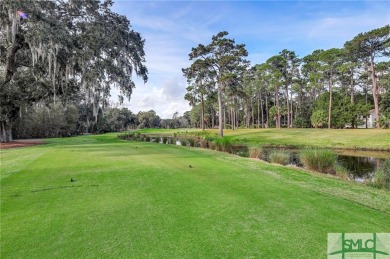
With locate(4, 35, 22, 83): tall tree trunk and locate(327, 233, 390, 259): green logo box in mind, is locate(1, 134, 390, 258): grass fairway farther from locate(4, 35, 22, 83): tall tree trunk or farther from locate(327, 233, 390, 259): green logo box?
locate(4, 35, 22, 83): tall tree trunk

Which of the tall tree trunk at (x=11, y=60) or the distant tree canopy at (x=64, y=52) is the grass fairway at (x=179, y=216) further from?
the tall tree trunk at (x=11, y=60)

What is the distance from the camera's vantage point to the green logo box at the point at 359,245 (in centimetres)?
295

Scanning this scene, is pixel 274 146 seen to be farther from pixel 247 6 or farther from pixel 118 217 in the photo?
pixel 118 217

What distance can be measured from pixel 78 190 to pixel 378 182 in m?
9.28

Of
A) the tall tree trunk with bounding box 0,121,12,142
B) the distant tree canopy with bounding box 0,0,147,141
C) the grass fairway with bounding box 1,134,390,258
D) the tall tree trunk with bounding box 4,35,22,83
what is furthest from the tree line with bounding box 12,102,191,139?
the grass fairway with bounding box 1,134,390,258

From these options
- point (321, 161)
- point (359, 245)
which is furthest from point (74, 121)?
point (359, 245)

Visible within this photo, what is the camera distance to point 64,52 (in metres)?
18.3

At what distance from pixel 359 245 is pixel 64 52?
20.4 m

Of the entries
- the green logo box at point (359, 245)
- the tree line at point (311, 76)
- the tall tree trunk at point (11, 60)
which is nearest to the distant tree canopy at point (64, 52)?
the tall tree trunk at point (11, 60)

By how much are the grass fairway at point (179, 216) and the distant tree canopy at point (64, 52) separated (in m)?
13.2

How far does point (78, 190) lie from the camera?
580 centimetres

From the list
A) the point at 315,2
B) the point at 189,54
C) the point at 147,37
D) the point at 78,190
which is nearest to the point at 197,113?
the point at 189,54

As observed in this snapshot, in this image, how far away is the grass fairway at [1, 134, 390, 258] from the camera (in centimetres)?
306

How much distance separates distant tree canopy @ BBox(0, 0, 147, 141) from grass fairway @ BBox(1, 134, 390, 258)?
13179 millimetres
